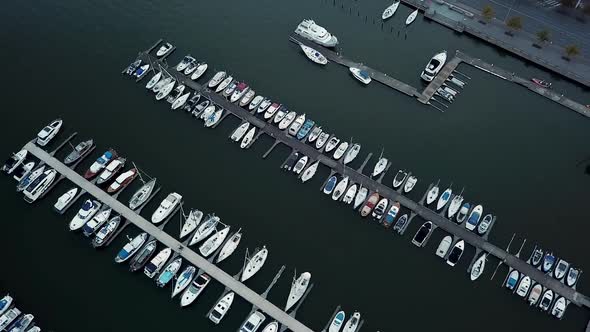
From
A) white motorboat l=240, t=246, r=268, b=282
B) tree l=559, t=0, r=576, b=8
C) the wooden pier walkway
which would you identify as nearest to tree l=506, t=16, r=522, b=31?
tree l=559, t=0, r=576, b=8

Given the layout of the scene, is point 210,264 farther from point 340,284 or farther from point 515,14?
point 515,14

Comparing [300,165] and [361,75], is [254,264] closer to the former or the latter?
[300,165]

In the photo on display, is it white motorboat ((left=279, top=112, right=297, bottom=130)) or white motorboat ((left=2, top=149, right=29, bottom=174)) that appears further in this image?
white motorboat ((left=279, top=112, right=297, bottom=130))

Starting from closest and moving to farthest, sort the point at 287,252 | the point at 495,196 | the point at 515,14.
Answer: the point at 287,252, the point at 495,196, the point at 515,14

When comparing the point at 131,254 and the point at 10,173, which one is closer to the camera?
the point at 131,254

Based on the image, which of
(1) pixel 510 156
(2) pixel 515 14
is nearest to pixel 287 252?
(1) pixel 510 156

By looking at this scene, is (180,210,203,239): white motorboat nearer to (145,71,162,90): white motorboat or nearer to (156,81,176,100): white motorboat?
(156,81,176,100): white motorboat

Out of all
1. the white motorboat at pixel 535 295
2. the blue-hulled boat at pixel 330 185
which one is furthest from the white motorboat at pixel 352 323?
the white motorboat at pixel 535 295
